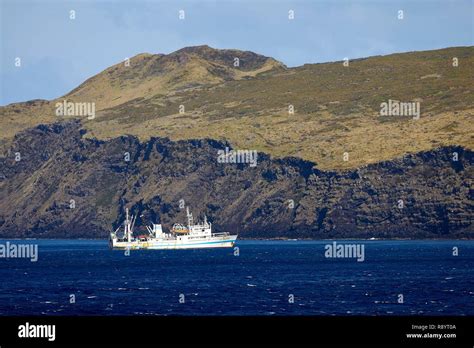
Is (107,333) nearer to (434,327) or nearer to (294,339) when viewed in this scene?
(294,339)

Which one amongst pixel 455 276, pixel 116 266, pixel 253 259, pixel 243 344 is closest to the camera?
pixel 243 344

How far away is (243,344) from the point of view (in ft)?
84.5

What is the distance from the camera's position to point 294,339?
2609 centimetres

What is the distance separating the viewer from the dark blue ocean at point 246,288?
81750mm

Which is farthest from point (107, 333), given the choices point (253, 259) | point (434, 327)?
point (253, 259)

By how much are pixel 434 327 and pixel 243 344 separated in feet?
19.0

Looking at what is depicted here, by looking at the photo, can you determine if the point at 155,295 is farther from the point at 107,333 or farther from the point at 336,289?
the point at 107,333

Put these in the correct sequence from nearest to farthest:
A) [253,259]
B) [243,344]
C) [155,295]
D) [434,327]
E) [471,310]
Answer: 1. [243,344]
2. [434,327]
3. [471,310]
4. [155,295]
5. [253,259]

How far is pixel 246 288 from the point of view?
106 metres

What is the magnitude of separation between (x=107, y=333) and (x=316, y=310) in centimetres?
5587

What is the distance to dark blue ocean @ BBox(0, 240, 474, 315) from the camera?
81750mm

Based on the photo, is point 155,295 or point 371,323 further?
point 155,295

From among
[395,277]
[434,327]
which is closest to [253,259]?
[395,277]

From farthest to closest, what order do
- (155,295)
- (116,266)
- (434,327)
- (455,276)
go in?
(116,266) < (455,276) < (155,295) < (434,327)
